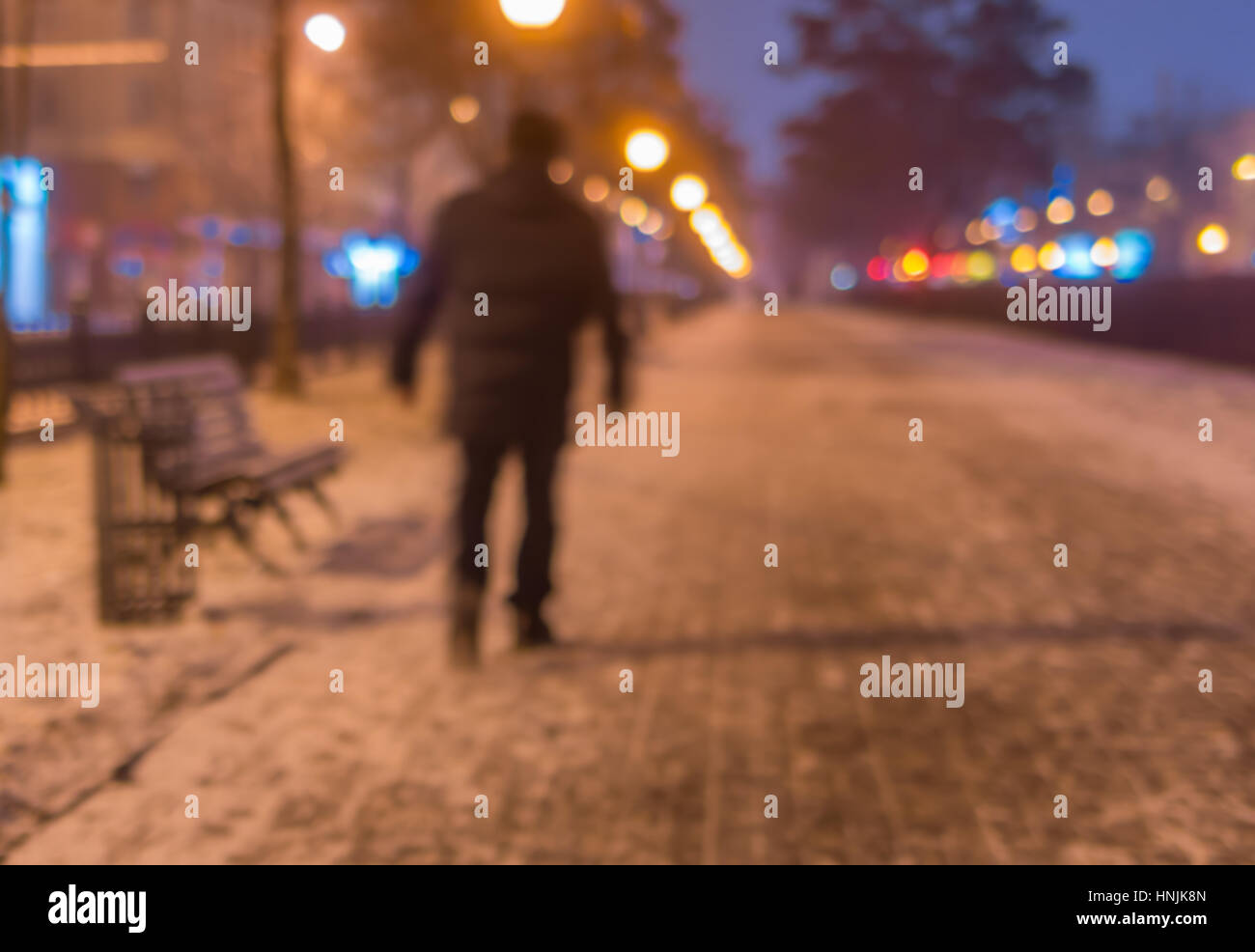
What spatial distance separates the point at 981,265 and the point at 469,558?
3416 inches

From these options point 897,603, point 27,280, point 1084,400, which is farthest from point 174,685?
point 27,280

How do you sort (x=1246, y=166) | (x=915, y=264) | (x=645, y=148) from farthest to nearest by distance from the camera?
(x=915, y=264) < (x=1246, y=166) < (x=645, y=148)

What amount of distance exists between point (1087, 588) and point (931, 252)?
70.5 m

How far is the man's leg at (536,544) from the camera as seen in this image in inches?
237

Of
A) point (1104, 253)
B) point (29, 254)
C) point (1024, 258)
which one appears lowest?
point (29, 254)

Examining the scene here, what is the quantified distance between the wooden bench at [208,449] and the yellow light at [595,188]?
30.7 meters

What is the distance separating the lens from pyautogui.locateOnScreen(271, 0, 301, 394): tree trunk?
18.4 m

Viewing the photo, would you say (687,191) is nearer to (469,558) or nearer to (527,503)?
(527,503)

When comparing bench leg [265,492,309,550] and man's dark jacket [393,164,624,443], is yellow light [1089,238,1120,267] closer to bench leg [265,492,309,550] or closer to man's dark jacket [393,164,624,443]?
bench leg [265,492,309,550]

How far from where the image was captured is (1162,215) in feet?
341

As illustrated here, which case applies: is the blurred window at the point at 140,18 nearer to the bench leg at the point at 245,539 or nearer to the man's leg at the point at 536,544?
the bench leg at the point at 245,539

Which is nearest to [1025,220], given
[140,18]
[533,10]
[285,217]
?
[140,18]

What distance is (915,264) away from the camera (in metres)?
85.5
